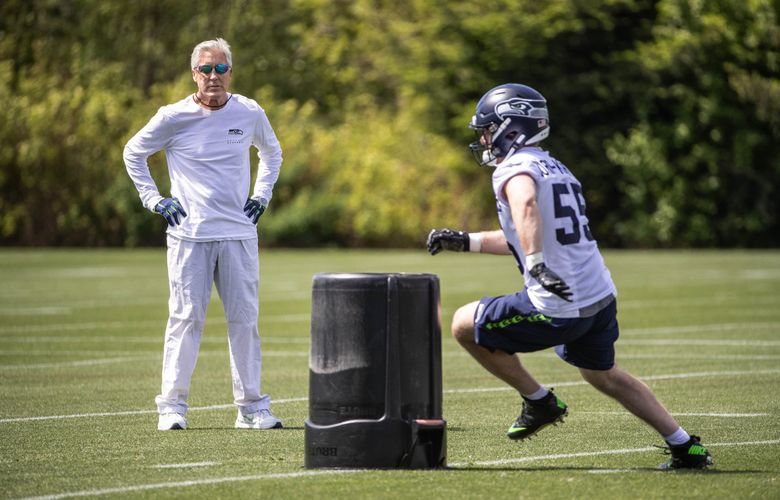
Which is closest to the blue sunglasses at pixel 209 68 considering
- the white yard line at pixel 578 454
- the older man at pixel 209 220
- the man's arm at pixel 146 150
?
the older man at pixel 209 220

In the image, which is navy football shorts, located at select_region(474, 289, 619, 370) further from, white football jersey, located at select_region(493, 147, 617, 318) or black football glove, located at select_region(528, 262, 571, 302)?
black football glove, located at select_region(528, 262, 571, 302)

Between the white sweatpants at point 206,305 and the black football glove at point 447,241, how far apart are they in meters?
2.03

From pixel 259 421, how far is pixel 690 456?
2874 mm

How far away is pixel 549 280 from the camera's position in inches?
272

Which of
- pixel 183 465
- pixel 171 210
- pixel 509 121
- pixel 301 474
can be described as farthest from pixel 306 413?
pixel 509 121

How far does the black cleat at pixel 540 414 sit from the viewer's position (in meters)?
7.50

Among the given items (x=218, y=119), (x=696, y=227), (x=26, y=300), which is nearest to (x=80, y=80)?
(x=696, y=227)

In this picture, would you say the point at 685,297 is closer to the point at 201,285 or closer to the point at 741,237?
the point at 201,285

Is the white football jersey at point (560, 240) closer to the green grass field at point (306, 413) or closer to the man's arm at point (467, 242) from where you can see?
the man's arm at point (467, 242)

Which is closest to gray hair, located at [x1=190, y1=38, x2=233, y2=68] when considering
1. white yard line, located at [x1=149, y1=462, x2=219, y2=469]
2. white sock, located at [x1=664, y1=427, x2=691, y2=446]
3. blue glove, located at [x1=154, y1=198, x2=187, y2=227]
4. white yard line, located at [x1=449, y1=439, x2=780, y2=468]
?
blue glove, located at [x1=154, y1=198, x2=187, y2=227]

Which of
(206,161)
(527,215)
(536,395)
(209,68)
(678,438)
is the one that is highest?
(209,68)

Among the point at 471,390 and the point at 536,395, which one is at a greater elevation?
the point at 536,395

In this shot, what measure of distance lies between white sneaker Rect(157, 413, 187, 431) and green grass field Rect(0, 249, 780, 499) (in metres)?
0.11

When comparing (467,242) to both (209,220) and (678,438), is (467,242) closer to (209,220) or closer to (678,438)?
(678,438)
